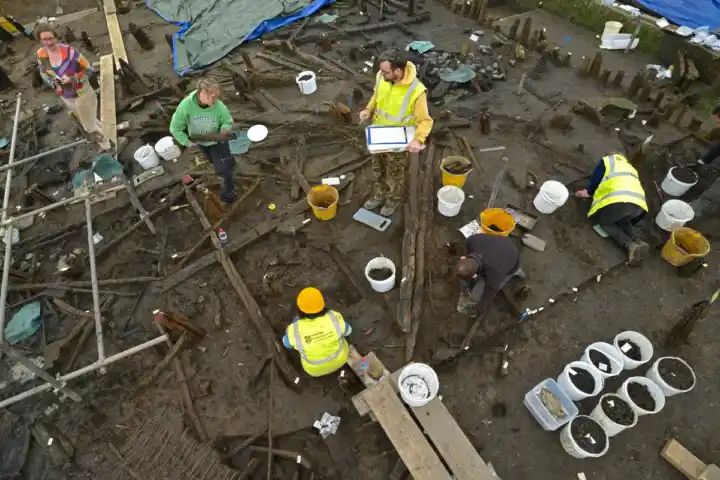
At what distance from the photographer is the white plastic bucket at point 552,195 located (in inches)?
279

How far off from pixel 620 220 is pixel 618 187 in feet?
2.09

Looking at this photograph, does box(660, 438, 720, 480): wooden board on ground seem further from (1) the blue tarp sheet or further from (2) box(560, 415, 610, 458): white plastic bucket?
(1) the blue tarp sheet

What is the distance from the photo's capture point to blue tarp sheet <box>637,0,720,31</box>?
9.80 metres

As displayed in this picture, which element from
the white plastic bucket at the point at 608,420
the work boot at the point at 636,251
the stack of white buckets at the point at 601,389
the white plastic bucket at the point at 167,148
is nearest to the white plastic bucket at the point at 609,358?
the stack of white buckets at the point at 601,389

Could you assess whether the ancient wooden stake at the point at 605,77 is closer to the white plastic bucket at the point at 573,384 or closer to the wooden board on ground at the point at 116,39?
the white plastic bucket at the point at 573,384

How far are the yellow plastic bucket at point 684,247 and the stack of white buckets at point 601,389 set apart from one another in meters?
1.84

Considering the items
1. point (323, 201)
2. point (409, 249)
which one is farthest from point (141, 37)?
point (409, 249)

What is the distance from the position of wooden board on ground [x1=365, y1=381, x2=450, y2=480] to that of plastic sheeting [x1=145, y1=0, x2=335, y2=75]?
33.3 feet

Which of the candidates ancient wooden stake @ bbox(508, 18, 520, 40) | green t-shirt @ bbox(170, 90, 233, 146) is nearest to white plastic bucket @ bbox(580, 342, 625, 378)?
green t-shirt @ bbox(170, 90, 233, 146)

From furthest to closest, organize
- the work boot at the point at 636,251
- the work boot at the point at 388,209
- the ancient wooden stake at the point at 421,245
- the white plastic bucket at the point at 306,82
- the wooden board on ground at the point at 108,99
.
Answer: the white plastic bucket at the point at 306,82, the wooden board on ground at the point at 108,99, the work boot at the point at 388,209, the work boot at the point at 636,251, the ancient wooden stake at the point at 421,245

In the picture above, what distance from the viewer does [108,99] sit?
9.97m

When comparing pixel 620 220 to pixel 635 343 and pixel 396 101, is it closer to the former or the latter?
pixel 635 343

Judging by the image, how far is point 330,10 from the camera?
42.5 feet

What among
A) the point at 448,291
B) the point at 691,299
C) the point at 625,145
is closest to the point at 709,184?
the point at 625,145
